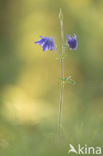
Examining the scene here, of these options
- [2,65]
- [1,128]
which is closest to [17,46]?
[2,65]

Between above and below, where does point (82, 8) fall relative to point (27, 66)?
above

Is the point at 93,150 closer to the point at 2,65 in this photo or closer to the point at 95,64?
the point at 95,64

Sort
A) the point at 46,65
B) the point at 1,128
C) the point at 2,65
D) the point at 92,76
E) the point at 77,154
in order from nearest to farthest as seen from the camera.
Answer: the point at 77,154 → the point at 1,128 → the point at 92,76 → the point at 46,65 → the point at 2,65

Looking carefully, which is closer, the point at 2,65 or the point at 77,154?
the point at 77,154

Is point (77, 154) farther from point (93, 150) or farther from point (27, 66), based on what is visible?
point (27, 66)

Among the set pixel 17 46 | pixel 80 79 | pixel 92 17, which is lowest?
pixel 80 79

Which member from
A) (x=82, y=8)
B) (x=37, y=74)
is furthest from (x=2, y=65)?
(x=82, y=8)

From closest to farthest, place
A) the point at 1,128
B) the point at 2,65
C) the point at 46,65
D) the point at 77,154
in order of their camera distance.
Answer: the point at 77,154, the point at 1,128, the point at 46,65, the point at 2,65

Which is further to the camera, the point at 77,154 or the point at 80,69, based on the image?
the point at 80,69

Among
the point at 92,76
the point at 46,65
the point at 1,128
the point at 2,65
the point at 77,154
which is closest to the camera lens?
the point at 77,154
